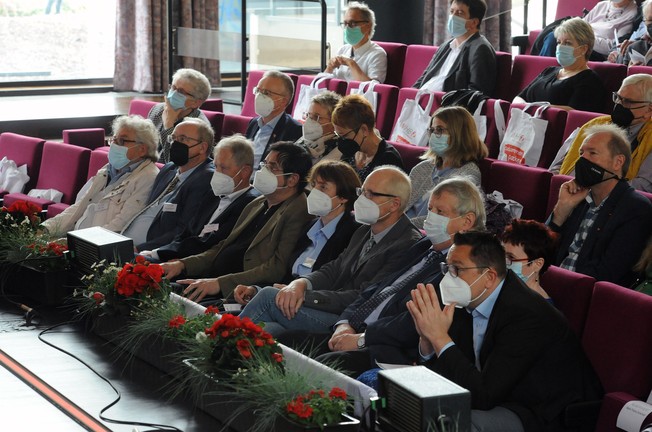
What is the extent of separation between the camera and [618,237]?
399 centimetres

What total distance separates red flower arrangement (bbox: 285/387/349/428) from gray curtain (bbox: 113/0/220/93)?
7634 mm

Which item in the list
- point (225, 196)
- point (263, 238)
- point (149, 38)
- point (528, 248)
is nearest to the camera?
point (528, 248)

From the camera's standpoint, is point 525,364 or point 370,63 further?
point 370,63

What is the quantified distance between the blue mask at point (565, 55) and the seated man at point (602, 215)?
1.66m

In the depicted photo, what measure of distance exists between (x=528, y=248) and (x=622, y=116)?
5.01ft

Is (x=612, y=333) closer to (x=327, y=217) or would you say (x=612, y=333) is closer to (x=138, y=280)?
(x=327, y=217)

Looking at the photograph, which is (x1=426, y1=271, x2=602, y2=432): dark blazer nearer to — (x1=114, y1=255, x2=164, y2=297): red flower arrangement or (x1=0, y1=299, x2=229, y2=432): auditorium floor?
(x1=0, y1=299, x2=229, y2=432): auditorium floor

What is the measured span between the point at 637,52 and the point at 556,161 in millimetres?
1807

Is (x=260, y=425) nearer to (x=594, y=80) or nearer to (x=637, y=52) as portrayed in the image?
(x=594, y=80)

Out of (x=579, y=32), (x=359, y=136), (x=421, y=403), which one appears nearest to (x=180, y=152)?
(x=359, y=136)

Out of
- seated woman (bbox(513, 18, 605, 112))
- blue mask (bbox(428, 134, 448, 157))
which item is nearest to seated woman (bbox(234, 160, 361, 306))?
blue mask (bbox(428, 134, 448, 157))

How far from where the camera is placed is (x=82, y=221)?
584 cm

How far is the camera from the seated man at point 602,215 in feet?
13.1

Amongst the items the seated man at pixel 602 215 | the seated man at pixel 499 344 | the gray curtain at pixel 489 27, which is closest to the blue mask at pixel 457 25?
the seated man at pixel 602 215
